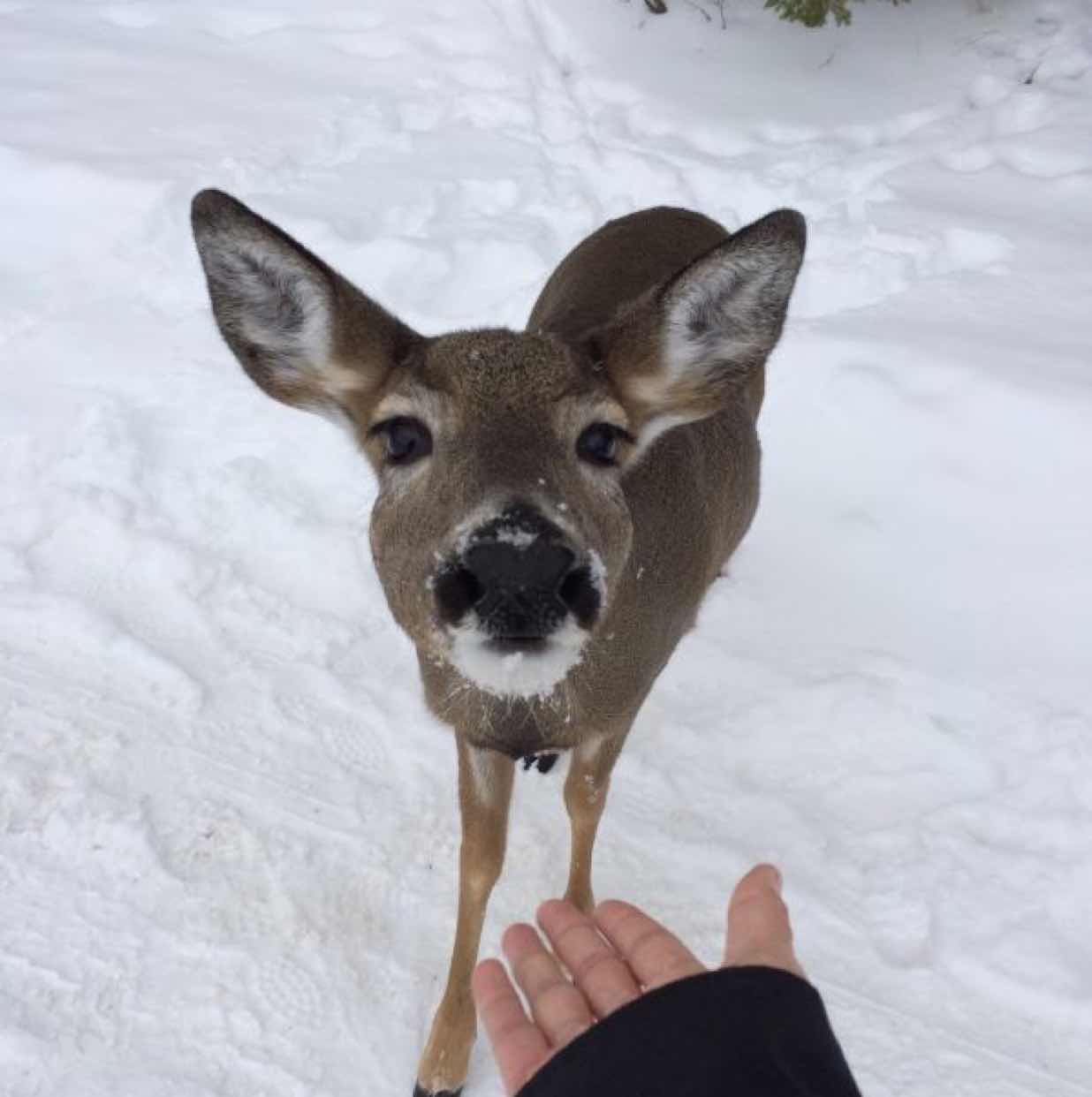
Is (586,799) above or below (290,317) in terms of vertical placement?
below

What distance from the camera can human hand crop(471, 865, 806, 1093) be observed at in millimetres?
2293

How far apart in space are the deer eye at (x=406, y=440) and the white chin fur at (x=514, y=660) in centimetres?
57

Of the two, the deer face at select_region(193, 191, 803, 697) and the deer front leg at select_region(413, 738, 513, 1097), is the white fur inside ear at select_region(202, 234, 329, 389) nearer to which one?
the deer face at select_region(193, 191, 803, 697)

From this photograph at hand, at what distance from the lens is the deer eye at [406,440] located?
104 inches

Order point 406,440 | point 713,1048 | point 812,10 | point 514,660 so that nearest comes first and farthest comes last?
1. point 713,1048
2. point 514,660
3. point 406,440
4. point 812,10

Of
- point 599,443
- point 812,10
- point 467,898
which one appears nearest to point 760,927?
point 599,443

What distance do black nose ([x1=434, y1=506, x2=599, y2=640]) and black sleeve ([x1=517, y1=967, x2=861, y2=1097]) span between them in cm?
70

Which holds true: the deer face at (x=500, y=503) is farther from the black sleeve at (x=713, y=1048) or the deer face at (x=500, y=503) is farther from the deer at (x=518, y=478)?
the black sleeve at (x=713, y=1048)

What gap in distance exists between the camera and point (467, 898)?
10.8ft

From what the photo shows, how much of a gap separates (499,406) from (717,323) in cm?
66

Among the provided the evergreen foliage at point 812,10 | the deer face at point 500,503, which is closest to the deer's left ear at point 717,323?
the deer face at point 500,503

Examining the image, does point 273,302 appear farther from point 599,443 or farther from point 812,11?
point 812,11

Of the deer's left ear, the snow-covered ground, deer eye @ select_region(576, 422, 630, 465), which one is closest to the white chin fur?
deer eye @ select_region(576, 422, 630, 465)

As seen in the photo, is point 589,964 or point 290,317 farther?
point 290,317
